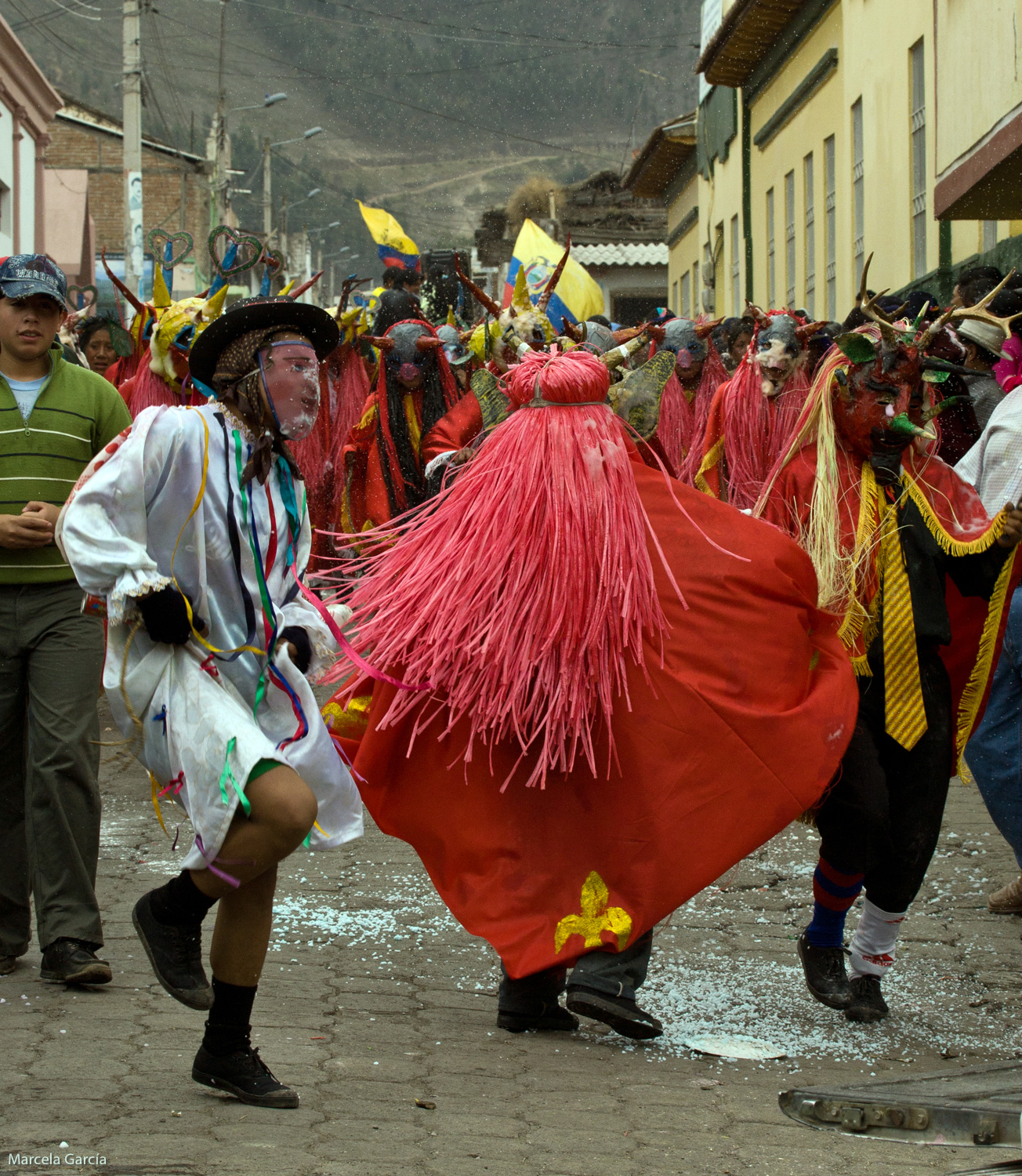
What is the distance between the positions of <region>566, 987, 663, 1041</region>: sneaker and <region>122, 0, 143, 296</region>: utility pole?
18.7m

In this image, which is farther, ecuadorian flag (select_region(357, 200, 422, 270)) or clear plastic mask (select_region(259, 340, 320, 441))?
ecuadorian flag (select_region(357, 200, 422, 270))

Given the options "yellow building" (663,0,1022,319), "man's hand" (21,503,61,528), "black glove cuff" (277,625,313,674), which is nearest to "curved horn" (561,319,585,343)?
"man's hand" (21,503,61,528)

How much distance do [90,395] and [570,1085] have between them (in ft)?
8.02

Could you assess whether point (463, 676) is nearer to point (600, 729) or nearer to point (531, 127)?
point (600, 729)

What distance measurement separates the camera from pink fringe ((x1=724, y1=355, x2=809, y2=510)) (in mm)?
8312

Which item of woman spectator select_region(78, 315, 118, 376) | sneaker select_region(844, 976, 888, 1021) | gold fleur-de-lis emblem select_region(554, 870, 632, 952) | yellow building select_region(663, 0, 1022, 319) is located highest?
yellow building select_region(663, 0, 1022, 319)

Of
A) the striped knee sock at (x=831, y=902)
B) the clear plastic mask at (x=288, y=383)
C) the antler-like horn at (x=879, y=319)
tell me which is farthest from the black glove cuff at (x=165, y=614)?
the antler-like horn at (x=879, y=319)

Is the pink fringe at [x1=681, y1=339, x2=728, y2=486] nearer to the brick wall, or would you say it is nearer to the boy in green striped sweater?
the boy in green striped sweater

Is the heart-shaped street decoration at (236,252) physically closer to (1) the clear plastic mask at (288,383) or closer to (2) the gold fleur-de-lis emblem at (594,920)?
(1) the clear plastic mask at (288,383)

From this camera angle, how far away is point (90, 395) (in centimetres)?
499

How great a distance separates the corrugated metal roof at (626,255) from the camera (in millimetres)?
34981

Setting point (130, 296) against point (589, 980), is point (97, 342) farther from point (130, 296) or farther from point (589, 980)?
point (589, 980)

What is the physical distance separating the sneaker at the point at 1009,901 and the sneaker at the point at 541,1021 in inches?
77.3

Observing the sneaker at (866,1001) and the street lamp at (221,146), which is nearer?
the sneaker at (866,1001)
